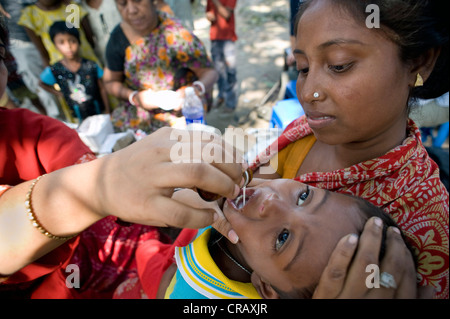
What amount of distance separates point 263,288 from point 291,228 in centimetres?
32

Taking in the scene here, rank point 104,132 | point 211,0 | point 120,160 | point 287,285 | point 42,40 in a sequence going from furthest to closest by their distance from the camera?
point 211,0, point 42,40, point 104,132, point 287,285, point 120,160

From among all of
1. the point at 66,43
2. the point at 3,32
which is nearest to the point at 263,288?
the point at 3,32

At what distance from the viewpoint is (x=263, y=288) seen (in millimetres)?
1278

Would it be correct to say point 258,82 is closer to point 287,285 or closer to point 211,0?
point 211,0

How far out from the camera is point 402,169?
1.31m

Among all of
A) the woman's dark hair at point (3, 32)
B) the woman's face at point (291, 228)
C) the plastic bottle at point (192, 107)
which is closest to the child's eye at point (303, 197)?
the woman's face at point (291, 228)

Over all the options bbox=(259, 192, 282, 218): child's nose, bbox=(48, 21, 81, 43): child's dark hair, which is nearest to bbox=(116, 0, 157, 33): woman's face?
bbox=(48, 21, 81, 43): child's dark hair

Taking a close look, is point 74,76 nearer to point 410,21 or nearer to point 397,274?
point 410,21

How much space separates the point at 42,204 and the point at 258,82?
6015 millimetres

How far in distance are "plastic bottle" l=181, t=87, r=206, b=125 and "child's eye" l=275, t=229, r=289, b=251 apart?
2.09 metres

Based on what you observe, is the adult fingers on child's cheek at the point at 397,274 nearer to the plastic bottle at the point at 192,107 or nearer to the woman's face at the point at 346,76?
the woman's face at the point at 346,76

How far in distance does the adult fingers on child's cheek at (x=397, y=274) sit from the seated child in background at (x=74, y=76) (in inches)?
162

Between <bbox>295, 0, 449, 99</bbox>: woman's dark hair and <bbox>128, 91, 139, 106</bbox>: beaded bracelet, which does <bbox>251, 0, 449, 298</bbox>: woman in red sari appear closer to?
<bbox>295, 0, 449, 99</bbox>: woman's dark hair
